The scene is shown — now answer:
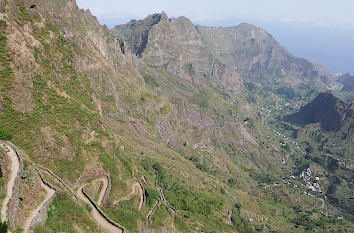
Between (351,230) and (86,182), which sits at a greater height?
(86,182)

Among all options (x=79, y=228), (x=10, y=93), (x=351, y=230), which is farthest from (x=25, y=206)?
(x=351, y=230)

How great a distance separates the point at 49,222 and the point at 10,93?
31.8 metres

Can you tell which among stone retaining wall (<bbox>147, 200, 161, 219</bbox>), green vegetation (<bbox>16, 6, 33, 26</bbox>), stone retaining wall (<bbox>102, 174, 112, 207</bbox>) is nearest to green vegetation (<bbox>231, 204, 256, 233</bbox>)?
stone retaining wall (<bbox>147, 200, 161, 219</bbox>)

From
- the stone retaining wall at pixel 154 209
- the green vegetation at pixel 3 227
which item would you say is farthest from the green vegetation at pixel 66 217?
the stone retaining wall at pixel 154 209

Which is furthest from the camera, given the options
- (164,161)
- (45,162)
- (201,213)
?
(164,161)

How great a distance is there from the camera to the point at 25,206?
39.4m

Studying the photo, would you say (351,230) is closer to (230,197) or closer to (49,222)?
(230,197)

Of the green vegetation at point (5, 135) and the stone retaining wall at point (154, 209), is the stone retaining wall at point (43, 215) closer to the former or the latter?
the green vegetation at point (5, 135)

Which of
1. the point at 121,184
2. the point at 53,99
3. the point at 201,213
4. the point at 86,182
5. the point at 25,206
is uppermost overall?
the point at 53,99

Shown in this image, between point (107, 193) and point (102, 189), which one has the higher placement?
point (102, 189)

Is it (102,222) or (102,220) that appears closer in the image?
(102,222)

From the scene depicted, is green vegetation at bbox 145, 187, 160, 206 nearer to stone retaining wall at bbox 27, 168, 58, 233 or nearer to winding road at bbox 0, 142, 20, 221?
stone retaining wall at bbox 27, 168, 58, 233

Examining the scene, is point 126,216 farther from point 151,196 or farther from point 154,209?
point 151,196

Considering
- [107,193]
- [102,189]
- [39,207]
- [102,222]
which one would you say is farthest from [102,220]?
[39,207]
